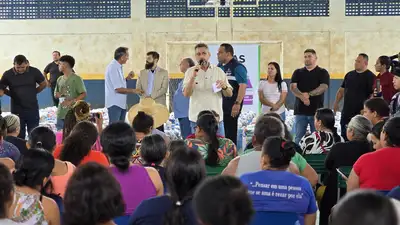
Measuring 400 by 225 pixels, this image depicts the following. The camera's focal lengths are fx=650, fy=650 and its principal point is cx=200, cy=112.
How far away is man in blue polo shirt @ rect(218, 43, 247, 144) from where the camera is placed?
747 cm

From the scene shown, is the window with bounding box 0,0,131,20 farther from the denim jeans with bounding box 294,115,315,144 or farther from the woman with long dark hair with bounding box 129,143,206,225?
the woman with long dark hair with bounding box 129,143,206,225

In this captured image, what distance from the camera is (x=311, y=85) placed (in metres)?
8.41

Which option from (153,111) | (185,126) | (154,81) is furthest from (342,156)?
(154,81)

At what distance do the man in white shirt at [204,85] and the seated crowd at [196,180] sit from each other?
2.03m

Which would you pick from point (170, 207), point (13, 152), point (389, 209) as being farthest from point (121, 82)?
point (389, 209)

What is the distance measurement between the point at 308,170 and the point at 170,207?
1.62m

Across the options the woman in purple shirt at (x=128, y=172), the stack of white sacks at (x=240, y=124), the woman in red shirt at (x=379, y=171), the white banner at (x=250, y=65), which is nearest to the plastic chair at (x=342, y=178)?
the woman in red shirt at (x=379, y=171)

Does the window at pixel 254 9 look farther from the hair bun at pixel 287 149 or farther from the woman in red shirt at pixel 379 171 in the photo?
the hair bun at pixel 287 149

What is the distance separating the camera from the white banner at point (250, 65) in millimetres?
11086

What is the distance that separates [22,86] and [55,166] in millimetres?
4767

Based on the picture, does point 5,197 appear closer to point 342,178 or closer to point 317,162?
point 342,178

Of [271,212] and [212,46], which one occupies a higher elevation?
[212,46]

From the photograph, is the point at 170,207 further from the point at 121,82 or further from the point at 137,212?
the point at 121,82

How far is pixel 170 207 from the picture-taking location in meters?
2.63
